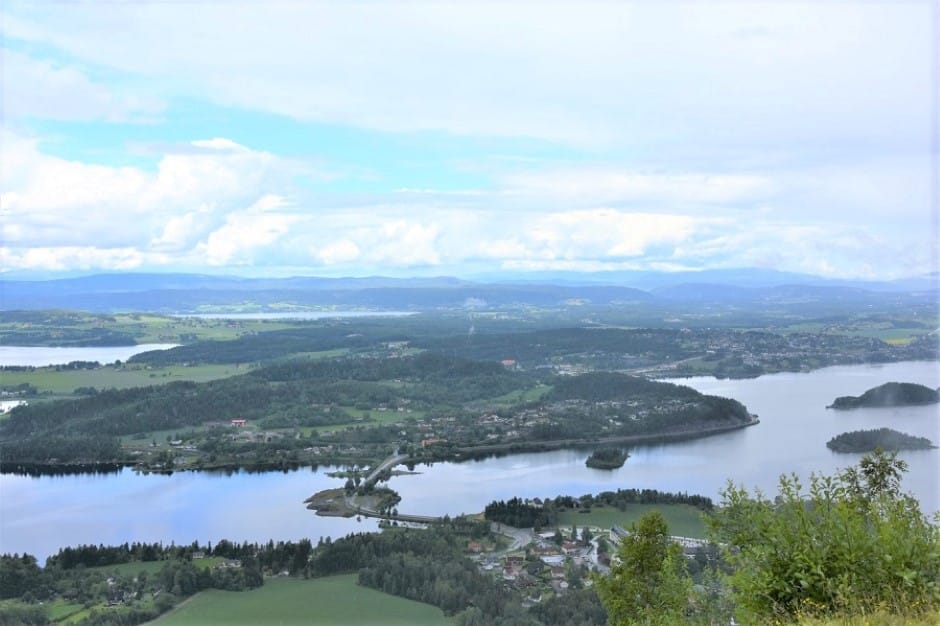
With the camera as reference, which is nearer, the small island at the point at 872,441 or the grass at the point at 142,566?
the grass at the point at 142,566

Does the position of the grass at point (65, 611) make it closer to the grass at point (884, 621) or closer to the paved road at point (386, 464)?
the paved road at point (386, 464)

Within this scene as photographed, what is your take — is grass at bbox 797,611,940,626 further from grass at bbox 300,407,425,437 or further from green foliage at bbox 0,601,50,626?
grass at bbox 300,407,425,437

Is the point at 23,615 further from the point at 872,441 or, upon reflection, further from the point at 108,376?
the point at 108,376

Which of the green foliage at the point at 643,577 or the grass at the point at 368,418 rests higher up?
the green foliage at the point at 643,577

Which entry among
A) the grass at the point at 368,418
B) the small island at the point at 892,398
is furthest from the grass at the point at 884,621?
the small island at the point at 892,398

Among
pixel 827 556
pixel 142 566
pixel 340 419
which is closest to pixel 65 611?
pixel 142 566

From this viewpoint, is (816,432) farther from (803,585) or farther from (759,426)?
(803,585)

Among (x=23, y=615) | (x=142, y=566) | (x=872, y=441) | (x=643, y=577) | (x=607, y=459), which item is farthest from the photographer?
(x=607, y=459)

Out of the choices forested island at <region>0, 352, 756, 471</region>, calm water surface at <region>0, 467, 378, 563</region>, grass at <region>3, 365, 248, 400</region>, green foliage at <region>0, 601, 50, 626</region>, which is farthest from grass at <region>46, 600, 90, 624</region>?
grass at <region>3, 365, 248, 400</region>
